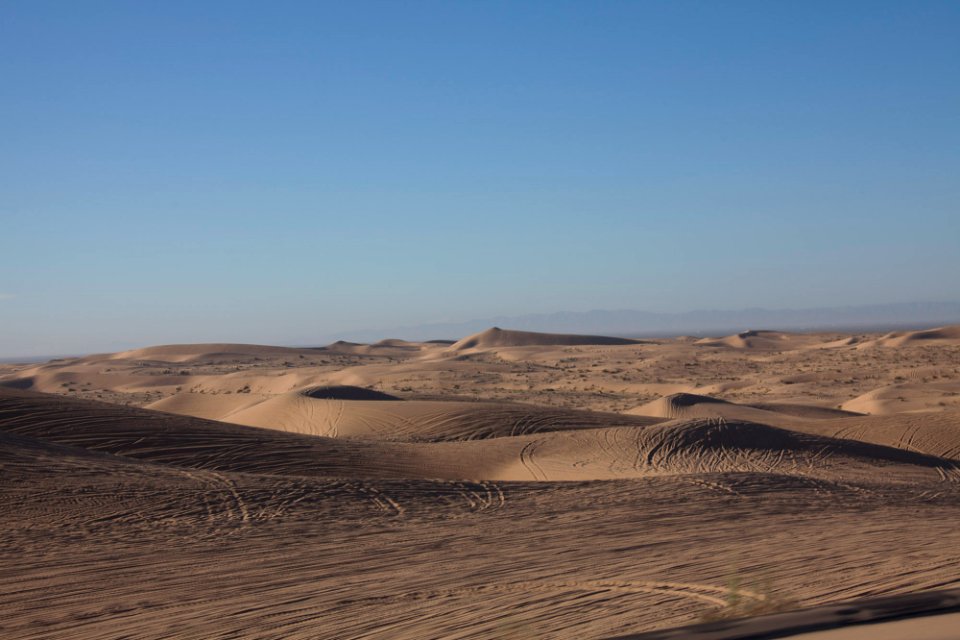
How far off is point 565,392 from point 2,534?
36.6 metres

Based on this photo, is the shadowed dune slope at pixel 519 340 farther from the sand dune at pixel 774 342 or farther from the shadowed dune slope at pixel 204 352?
the shadowed dune slope at pixel 204 352

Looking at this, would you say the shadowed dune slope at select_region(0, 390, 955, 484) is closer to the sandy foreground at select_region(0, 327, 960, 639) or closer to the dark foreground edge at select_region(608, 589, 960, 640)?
the sandy foreground at select_region(0, 327, 960, 639)

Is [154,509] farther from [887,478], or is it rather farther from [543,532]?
[887,478]

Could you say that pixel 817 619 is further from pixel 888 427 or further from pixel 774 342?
pixel 774 342

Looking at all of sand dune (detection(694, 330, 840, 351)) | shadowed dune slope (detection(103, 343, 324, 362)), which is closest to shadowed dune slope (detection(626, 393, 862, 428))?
sand dune (detection(694, 330, 840, 351))

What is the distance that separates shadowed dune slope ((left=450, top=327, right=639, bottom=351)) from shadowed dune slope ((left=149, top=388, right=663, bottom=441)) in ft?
219

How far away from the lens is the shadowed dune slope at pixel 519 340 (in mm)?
100500

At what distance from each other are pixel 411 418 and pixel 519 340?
253 ft

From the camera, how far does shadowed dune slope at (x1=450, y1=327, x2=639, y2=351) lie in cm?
10050

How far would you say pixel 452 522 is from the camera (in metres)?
10.8

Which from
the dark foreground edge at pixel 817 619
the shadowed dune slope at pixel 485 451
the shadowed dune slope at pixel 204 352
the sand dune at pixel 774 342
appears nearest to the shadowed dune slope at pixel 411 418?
the shadowed dune slope at pixel 485 451

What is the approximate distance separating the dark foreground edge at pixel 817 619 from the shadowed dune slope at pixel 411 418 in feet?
65.5

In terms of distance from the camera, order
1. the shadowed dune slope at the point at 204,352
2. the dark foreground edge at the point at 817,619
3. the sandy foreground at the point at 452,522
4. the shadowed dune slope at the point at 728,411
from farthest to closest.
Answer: the shadowed dune slope at the point at 204,352 → the shadowed dune slope at the point at 728,411 → the sandy foreground at the point at 452,522 → the dark foreground edge at the point at 817,619

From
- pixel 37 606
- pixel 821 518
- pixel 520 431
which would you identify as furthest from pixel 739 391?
pixel 37 606
